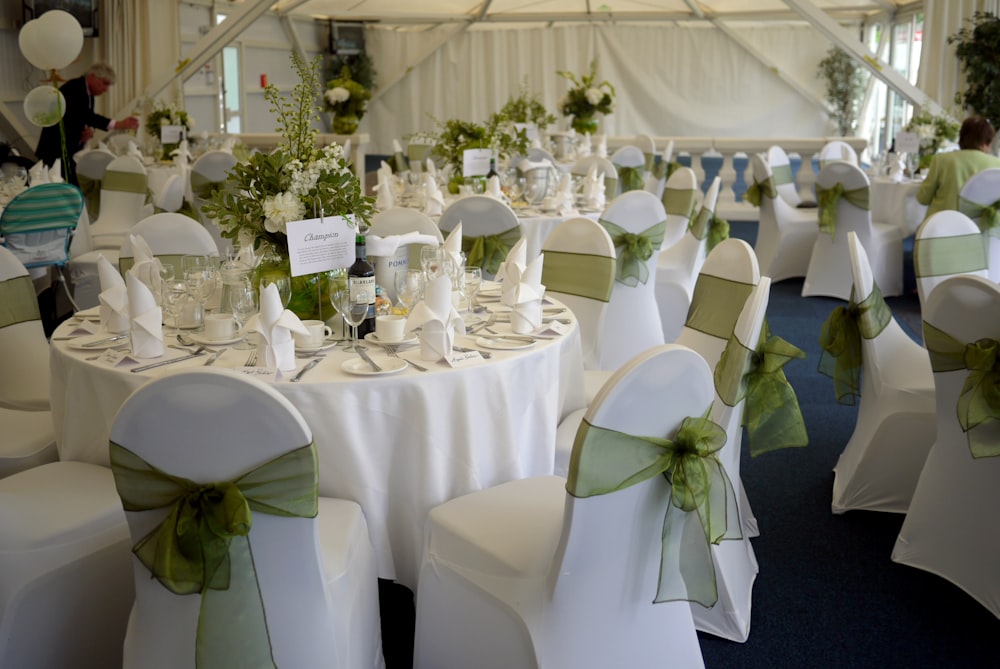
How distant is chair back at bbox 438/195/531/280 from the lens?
13.9ft

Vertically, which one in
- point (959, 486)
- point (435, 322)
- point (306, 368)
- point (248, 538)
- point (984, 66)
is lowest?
point (959, 486)

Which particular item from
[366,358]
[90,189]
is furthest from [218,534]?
[90,189]

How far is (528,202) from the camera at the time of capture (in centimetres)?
564

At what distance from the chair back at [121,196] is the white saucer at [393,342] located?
4.32 m

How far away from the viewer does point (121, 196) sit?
6.45m

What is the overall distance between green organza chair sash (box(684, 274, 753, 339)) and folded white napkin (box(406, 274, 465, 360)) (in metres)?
0.95

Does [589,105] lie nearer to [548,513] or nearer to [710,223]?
[710,223]

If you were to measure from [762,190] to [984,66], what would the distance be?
3.95m

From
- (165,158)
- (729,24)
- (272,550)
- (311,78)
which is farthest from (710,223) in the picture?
(729,24)

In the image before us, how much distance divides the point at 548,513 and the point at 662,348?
2.00 feet

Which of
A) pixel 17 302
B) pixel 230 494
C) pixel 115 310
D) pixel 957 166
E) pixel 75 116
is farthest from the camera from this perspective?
pixel 75 116

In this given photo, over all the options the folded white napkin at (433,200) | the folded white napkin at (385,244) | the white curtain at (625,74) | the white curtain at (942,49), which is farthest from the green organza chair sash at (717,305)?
the white curtain at (625,74)

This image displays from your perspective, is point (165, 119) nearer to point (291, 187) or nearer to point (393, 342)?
point (291, 187)

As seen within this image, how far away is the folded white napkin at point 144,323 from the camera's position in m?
2.44
